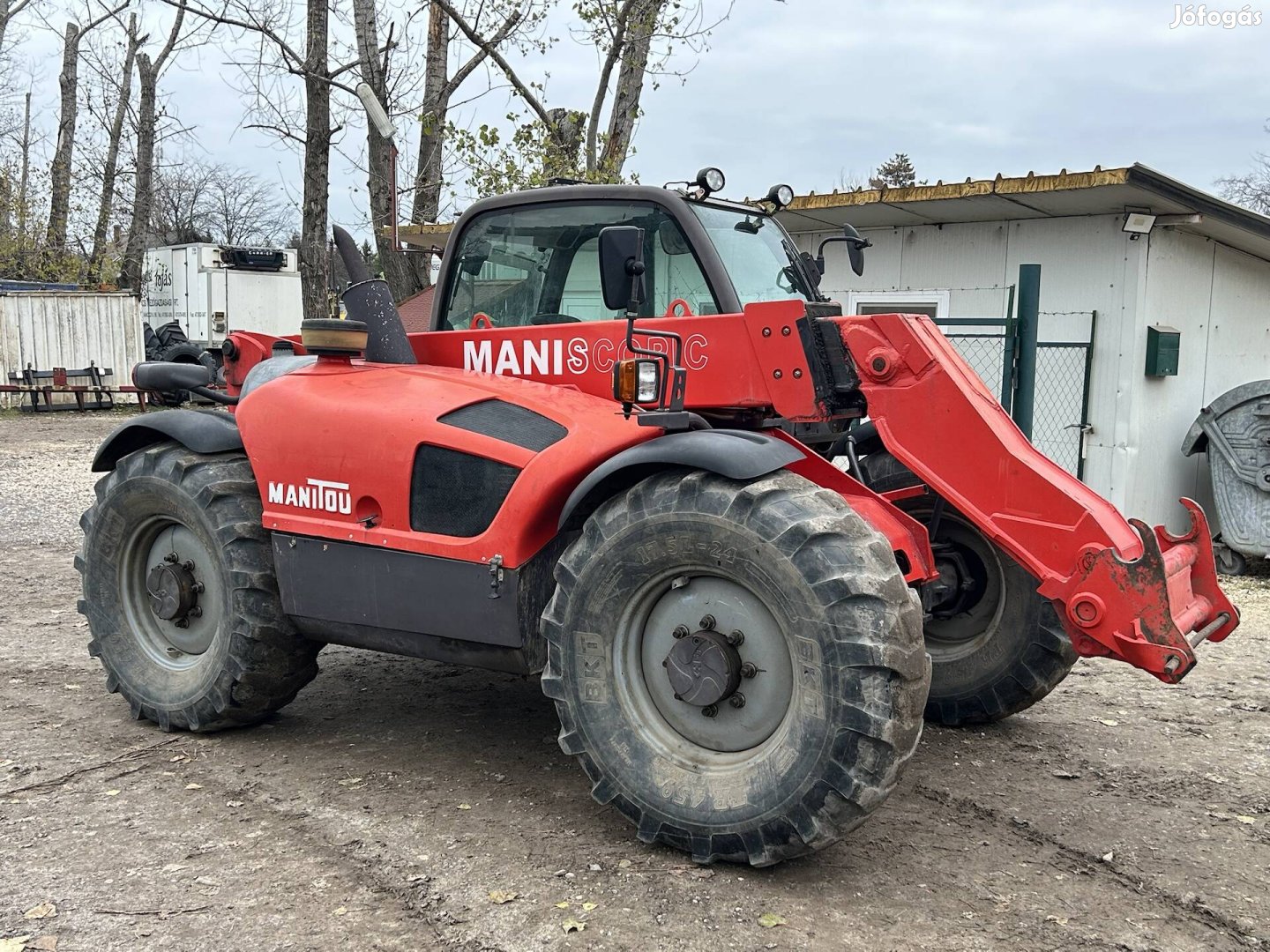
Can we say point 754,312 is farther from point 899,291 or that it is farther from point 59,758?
point 899,291

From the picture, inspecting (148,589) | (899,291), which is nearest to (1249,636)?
(899,291)

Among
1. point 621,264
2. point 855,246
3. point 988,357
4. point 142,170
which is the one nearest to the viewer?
point 621,264

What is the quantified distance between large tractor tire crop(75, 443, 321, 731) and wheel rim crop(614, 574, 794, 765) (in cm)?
178

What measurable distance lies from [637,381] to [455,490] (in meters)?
0.86

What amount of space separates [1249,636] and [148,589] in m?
6.72

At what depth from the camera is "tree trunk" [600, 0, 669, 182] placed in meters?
15.0

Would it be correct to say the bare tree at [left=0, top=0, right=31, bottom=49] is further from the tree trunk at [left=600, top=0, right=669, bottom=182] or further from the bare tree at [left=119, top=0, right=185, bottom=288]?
the tree trunk at [left=600, top=0, right=669, bottom=182]

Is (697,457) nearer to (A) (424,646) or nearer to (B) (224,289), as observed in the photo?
(A) (424,646)

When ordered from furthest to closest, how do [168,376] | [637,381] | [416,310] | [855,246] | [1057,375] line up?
1. [416,310]
2. [1057,375]
3. [855,246]
4. [168,376]
5. [637,381]

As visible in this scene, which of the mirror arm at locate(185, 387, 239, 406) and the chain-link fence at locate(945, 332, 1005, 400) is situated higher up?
the chain-link fence at locate(945, 332, 1005, 400)

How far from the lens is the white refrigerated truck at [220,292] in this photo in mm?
25531

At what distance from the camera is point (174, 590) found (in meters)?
5.31

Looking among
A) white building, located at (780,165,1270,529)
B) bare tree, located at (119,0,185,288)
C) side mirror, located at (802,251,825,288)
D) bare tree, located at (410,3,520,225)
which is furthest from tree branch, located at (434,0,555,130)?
bare tree, located at (119,0,185,288)

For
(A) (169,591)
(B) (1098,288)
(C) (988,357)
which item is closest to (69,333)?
(C) (988,357)
